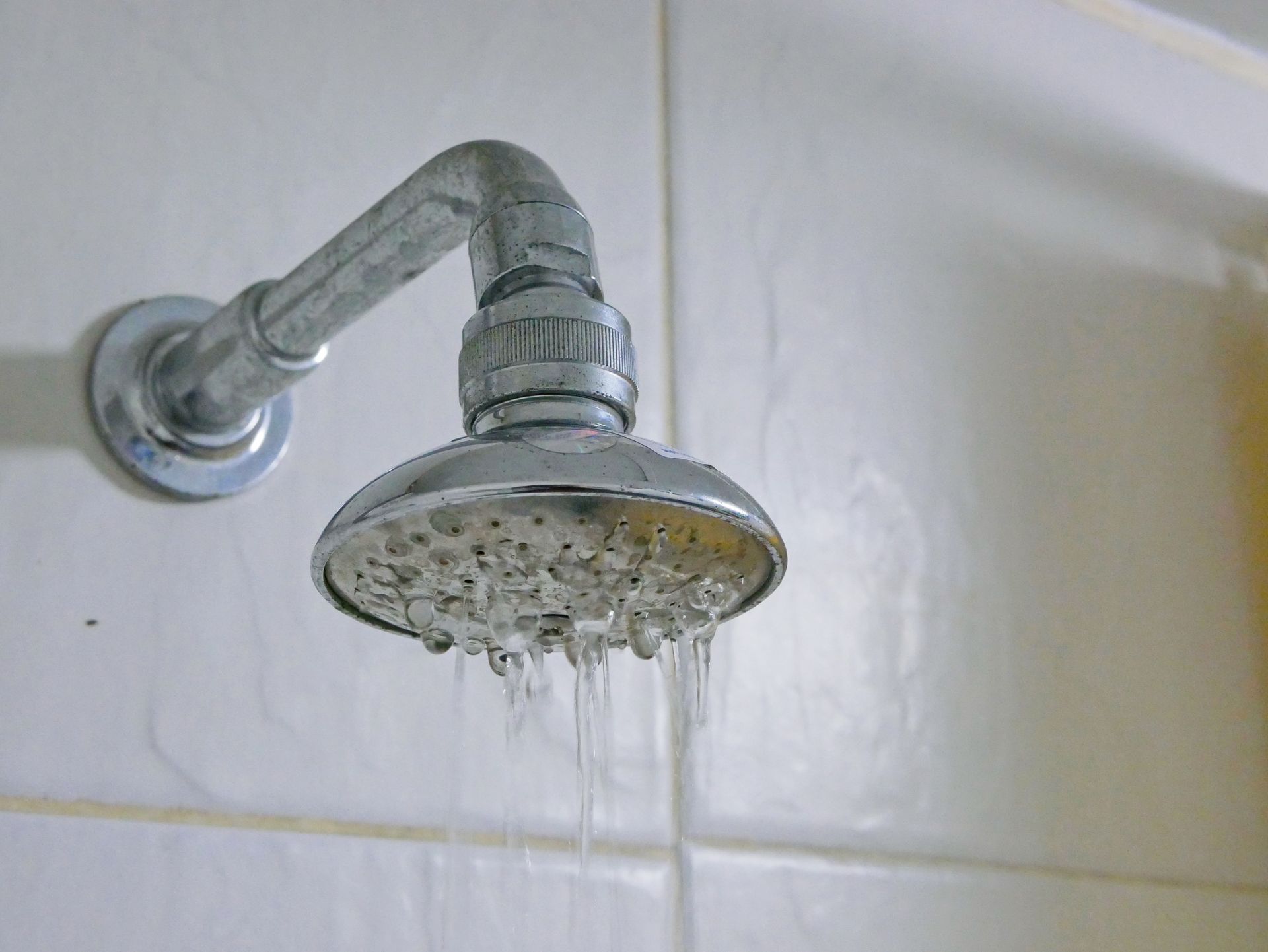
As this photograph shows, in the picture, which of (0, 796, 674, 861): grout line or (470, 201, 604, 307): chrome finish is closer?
(470, 201, 604, 307): chrome finish

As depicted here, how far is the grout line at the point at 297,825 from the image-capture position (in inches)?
17.9

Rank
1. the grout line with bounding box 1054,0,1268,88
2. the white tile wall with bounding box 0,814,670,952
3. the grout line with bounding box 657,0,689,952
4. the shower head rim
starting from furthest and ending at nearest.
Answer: the grout line with bounding box 1054,0,1268,88 → the grout line with bounding box 657,0,689,952 → the white tile wall with bounding box 0,814,670,952 → the shower head rim

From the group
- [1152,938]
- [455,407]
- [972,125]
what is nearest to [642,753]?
[455,407]

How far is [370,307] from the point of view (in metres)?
0.42

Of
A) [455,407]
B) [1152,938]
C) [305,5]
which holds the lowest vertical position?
[1152,938]

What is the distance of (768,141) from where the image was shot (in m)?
0.70

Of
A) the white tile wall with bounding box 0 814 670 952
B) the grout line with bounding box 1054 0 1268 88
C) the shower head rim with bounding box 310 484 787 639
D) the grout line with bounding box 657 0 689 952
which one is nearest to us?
the shower head rim with bounding box 310 484 787 639

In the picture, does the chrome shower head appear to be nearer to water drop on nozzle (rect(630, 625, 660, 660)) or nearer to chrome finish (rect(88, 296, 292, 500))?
water drop on nozzle (rect(630, 625, 660, 660))

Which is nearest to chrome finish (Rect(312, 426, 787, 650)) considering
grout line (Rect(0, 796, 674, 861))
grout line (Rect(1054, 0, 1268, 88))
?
grout line (Rect(0, 796, 674, 861))

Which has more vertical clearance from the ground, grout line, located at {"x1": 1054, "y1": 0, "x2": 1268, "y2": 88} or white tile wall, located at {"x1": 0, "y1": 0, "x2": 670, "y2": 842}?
grout line, located at {"x1": 1054, "y1": 0, "x2": 1268, "y2": 88}

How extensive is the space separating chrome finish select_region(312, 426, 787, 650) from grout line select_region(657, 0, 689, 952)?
8.3 inches

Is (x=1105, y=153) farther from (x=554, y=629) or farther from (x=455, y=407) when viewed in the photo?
(x=554, y=629)

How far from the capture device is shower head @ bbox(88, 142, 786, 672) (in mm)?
306

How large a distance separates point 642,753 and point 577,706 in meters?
0.19
